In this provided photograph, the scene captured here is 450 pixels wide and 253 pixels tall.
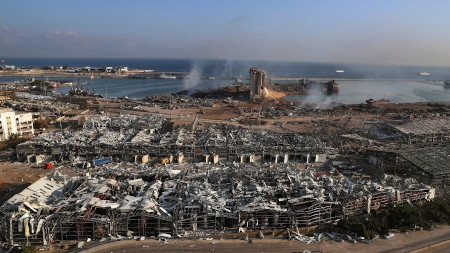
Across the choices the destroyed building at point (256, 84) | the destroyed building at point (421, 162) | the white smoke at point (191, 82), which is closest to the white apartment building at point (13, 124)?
→ the destroyed building at point (421, 162)

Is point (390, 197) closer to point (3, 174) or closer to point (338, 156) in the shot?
point (338, 156)

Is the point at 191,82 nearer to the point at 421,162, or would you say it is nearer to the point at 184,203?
the point at 421,162

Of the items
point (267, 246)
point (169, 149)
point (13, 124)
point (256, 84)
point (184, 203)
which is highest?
point (256, 84)

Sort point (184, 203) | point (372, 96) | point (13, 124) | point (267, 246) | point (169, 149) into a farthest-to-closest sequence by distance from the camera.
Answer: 1. point (372, 96)
2. point (13, 124)
3. point (169, 149)
4. point (184, 203)
5. point (267, 246)

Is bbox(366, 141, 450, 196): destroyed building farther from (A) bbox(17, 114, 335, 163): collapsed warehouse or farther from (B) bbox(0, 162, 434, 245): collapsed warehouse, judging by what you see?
(A) bbox(17, 114, 335, 163): collapsed warehouse

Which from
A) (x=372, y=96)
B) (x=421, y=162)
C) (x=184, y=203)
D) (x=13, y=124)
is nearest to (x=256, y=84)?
(x=372, y=96)

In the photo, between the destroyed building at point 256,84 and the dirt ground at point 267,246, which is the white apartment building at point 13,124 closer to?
the dirt ground at point 267,246
